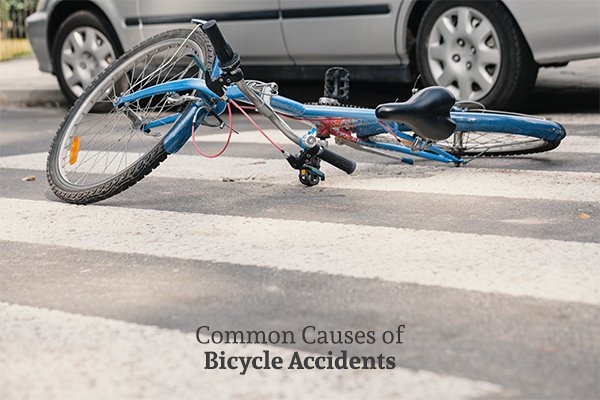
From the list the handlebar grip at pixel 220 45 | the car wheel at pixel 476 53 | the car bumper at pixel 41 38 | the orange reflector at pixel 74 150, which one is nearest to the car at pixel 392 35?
the car wheel at pixel 476 53

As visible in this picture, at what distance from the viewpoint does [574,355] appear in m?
2.79

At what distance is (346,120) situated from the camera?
4875 mm

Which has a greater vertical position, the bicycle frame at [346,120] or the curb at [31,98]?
the bicycle frame at [346,120]

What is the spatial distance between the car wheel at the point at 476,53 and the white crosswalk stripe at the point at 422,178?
1861 mm

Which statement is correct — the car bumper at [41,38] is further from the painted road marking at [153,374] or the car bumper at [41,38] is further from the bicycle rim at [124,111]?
the painted road marking at [153,374]

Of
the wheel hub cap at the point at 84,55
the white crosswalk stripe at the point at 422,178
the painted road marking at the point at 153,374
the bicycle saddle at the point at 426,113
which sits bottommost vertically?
the wheel hub cap at the point at 84,55

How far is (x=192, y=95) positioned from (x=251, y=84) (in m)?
0.26

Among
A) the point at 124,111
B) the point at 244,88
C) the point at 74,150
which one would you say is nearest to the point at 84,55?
the point at 74,150

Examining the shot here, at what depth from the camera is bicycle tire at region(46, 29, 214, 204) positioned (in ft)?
15.8

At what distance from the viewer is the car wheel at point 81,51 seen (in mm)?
8867

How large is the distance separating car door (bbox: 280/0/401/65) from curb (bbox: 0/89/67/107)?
2.78m

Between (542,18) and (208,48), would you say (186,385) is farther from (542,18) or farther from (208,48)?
(542,18)

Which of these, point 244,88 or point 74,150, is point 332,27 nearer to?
point 74,150

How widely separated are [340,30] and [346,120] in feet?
9.32
